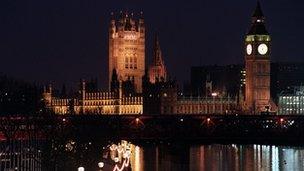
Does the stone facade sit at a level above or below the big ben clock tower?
below

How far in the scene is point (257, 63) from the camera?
170000 mm

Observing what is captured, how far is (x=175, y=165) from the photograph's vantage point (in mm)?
86562

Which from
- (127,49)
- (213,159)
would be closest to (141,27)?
(127,49)

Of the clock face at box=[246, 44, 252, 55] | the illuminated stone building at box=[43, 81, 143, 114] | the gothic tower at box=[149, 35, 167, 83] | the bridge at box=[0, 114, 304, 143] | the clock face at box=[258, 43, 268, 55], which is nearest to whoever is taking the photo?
the bridge at box=[0, 114, 304, 143]

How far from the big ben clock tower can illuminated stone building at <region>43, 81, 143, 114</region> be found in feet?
55.5

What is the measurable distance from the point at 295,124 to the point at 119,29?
91.7 meters

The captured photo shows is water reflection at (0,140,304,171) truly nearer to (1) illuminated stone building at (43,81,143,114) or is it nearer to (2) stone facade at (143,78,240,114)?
(2) stone facade at (143,78,240,114)

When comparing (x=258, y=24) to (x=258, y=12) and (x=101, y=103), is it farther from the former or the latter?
(x=101, y=103)

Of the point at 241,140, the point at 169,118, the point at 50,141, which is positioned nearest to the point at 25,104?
the point at 169,118

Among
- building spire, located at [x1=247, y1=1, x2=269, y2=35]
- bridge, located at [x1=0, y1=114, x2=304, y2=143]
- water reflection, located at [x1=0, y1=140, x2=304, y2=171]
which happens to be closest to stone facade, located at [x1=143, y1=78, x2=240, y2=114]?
building spire, located at [x1=247, y1=1, x2=269, y2=35]

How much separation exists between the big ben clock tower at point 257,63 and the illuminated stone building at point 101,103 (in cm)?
1692

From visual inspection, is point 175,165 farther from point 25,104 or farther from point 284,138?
point 25,104

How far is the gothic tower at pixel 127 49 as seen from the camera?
18475 centimetres

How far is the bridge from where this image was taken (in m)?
80.9
